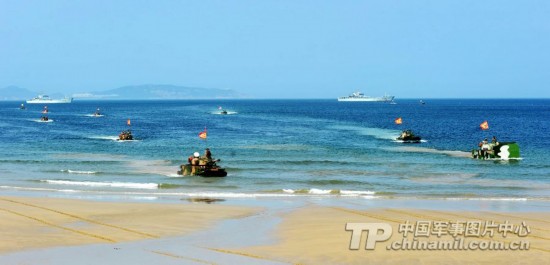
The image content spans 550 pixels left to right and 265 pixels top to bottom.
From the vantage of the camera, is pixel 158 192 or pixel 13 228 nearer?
pixel 13 228

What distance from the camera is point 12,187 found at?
120 feet

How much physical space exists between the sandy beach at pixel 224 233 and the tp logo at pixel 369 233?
0.18 m

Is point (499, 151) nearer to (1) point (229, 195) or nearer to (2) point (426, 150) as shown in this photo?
(2) point (426, 150)

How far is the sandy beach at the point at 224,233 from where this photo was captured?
1956 centimetres

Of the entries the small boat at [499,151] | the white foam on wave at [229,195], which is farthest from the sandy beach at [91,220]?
the small boat at [499,151]

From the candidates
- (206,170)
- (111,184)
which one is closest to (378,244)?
(111,184)

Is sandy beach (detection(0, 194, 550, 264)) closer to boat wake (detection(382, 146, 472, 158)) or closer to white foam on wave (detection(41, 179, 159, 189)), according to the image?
white foam on wave (detection(41, 179, 159, 189))

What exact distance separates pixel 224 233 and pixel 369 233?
4800 millimetres

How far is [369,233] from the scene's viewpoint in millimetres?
22875

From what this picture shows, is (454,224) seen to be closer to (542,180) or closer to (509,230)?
(509,230)

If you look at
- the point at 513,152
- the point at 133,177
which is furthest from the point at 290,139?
the point at 133,177

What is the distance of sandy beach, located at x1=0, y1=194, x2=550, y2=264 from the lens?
1956cm

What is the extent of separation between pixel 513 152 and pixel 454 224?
3443 cm

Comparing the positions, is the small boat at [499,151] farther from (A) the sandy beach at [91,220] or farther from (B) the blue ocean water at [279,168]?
(A) the sandy beach at [91,220]
